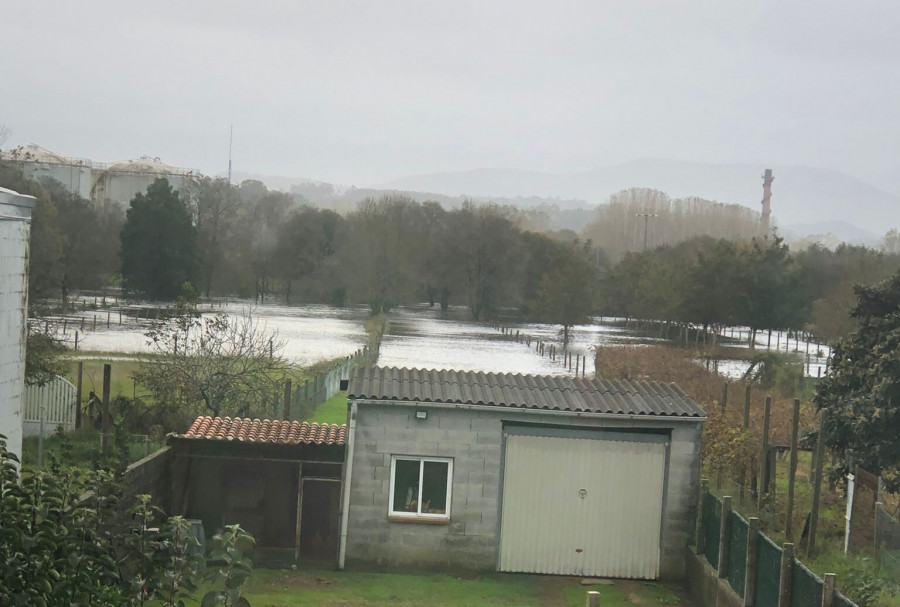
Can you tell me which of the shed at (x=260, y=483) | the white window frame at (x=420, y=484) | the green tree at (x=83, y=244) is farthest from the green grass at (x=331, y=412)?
the green tree at (x=83, y=244)

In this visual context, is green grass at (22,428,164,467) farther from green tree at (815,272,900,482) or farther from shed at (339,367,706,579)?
green tree at (815,272,900,482)

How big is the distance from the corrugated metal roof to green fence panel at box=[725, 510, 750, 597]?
2.40 metres

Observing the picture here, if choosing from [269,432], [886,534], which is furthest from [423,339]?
[886,534]

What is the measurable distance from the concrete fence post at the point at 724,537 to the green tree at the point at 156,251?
225 ft

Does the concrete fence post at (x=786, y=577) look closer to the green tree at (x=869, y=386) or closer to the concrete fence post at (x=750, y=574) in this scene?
the concrete fence post at (x=750, y=574)

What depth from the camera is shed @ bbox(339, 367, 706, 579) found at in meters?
14.5

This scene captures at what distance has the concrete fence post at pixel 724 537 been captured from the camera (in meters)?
12.6

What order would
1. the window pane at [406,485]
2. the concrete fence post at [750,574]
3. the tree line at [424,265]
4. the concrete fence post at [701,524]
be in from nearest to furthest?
the concrete fence post at [750,574], the concrete fence post at [701,524], the window pane at [406,485], the tree line at [424,265]

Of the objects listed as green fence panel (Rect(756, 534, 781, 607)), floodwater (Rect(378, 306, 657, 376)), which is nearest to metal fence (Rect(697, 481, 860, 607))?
green fence panel (Rect(756, 534, 781, 607))

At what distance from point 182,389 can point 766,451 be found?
1356 centimetres

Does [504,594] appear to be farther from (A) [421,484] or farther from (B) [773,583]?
(B) [773,583]

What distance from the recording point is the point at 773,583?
35.6 feet

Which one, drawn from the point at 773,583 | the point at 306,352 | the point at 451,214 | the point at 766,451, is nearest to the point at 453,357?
the point at 306,352

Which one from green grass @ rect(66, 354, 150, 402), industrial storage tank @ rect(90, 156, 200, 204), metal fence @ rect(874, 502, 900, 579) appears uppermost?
industrial storage tank @ rect(90, 156, 200, 204)
